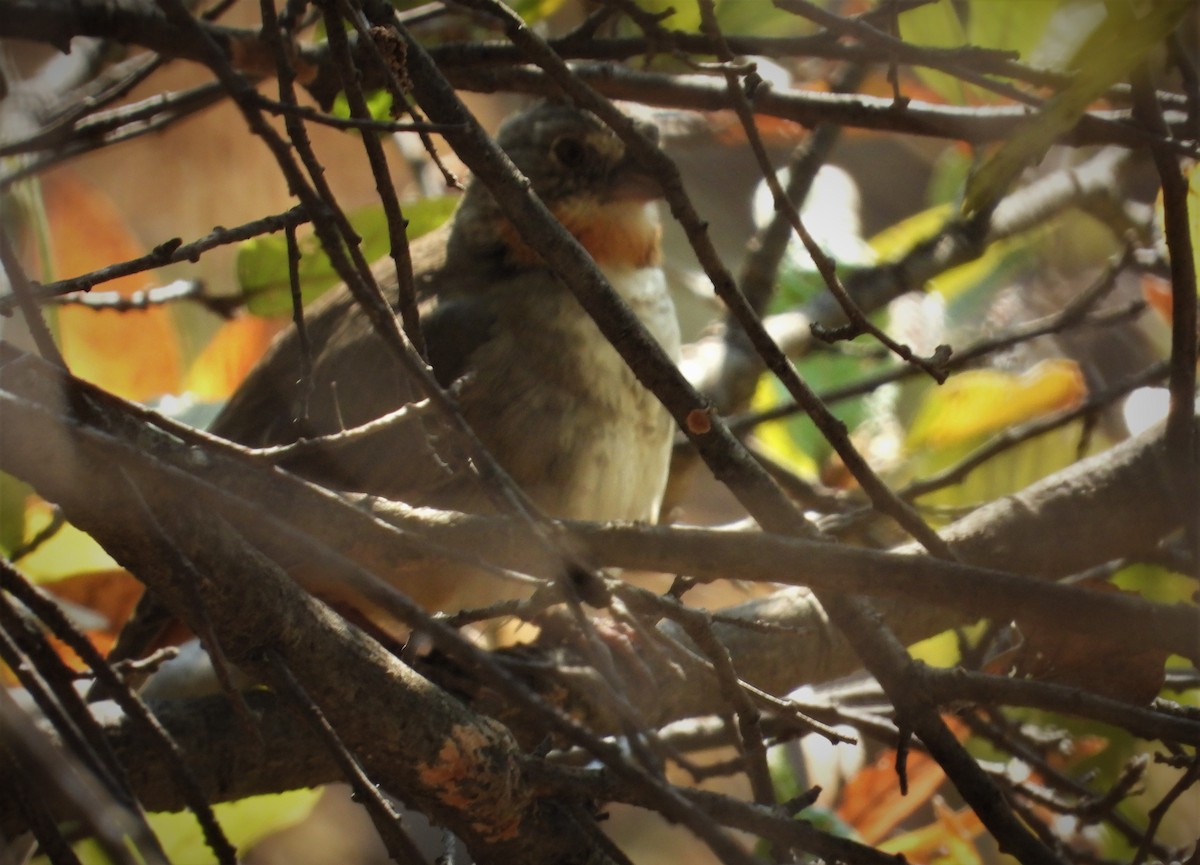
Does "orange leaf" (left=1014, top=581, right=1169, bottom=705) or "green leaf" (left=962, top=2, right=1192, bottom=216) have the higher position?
"green leaf" (left=962, top=2, right=1192, bottom=216)

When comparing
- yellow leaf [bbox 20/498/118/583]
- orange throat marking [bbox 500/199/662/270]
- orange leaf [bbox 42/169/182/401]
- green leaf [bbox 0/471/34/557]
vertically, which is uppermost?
orange throat marking [bbox 500/199/662/270]

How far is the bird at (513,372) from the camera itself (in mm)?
2789

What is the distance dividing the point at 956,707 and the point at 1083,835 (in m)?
1.22

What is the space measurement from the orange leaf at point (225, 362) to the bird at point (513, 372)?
0.65ft

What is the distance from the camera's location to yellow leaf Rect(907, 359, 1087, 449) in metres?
3.56

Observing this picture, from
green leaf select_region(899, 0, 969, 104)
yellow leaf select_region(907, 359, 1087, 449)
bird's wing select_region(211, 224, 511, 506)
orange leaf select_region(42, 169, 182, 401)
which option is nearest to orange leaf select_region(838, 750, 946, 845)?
yellow leaf select_region(907, 359, 1087, 449)

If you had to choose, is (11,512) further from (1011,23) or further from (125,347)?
(1011,23)

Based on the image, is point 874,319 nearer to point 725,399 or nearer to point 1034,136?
point 725,399

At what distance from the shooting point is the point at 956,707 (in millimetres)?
2197

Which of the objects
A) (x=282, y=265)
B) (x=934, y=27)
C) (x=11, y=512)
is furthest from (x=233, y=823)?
(x=934, y=27)

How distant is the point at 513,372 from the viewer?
288 centimetres

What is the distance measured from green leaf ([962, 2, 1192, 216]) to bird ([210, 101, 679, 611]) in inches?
49.1

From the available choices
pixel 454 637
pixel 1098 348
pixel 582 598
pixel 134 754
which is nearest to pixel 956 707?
pixel 582 598

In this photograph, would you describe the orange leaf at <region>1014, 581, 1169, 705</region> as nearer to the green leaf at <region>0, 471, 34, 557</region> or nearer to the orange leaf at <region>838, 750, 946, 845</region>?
the orange leaf at <region>838, 750, 946, 845</region>
